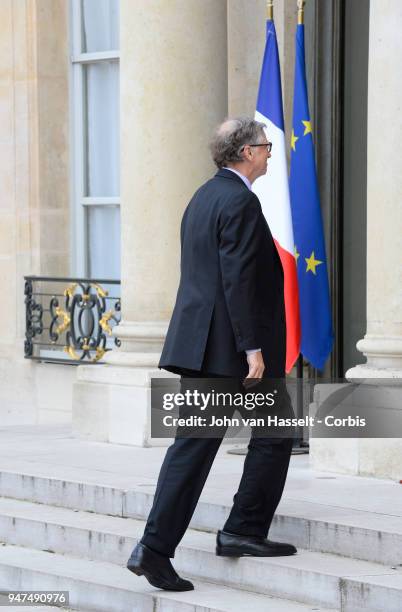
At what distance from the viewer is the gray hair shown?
5984 millimetres

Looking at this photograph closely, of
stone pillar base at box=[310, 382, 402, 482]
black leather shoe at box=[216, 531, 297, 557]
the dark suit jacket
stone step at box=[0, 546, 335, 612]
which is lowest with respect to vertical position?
stone step at box=[0, 546, 335, 612]

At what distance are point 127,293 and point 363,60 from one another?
2301 mm

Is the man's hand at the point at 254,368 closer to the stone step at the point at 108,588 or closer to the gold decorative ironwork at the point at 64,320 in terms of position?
the stone step at the point at 108,588

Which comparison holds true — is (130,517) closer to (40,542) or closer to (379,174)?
(40,542)

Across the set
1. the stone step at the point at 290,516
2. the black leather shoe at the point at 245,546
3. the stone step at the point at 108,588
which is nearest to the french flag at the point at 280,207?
the stone step at the point at 290,516

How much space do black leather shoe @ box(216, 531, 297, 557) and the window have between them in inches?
224

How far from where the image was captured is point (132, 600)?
6094 mm

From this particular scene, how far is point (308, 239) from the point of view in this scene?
8.54 metres

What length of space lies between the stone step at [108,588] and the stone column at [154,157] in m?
2.26

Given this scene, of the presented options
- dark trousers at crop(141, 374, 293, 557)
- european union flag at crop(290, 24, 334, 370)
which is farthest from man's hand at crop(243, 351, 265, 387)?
european union flag at crop(290, 24, 334, 370)

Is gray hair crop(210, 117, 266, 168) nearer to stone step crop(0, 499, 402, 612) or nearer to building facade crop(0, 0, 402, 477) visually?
stone step crop(0, 499, 402, 612)

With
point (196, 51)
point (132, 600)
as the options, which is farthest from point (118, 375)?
point (132, 600)

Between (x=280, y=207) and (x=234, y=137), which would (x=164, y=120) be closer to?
(x=280, y=207)

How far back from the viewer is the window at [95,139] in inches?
464
